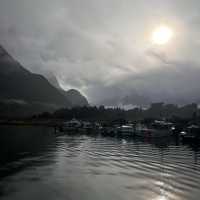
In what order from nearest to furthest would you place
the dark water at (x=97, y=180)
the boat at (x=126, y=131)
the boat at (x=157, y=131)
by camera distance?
the dark water at (x=97, y=180), the boat at (x=157, y=131), the boat at (x=126, y=131)

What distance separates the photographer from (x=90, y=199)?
1262cm

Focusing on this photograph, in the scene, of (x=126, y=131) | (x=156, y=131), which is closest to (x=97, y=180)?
(x=156, y=131)

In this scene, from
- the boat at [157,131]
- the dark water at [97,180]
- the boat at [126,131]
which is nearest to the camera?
the dark water at [97,180]

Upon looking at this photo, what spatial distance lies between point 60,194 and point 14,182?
3484 mm

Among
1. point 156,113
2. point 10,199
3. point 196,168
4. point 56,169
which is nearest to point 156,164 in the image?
point 196,168

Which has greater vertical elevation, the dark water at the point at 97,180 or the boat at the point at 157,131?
→ the boat at the point at 157,131

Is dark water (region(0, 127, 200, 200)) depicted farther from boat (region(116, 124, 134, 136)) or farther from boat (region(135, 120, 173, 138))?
boat (region(116, 124, 134, 136))

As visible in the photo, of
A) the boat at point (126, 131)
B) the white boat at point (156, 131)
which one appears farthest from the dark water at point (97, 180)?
the boat at point (126, 131)

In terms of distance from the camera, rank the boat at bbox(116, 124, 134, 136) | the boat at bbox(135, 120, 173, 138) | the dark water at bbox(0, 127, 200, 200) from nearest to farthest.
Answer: the dark water at bbox(0, 127, 200, 200) < the boat at bbox(135, 120, 173, 138) < the boat at bbox(116, 124, 134, 136)

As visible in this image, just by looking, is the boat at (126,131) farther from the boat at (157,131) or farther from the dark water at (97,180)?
the dark water at (97,180)

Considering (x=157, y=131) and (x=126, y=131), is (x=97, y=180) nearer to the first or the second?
(x=157, y=131)

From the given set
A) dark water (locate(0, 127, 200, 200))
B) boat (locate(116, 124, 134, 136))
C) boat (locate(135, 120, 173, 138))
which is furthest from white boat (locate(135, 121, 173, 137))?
dark water (locate(0, 127, 200, 200))

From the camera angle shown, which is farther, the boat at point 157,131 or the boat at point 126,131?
the boat at point 126,131

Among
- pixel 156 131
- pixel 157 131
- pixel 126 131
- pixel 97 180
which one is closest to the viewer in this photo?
pixel 97 180
